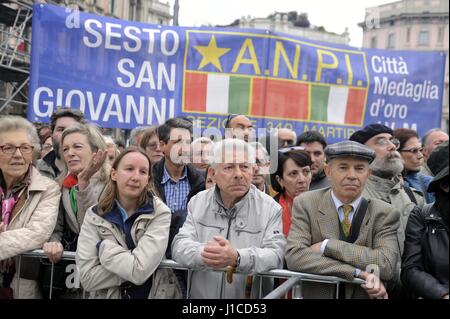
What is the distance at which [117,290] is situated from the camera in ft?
9.71

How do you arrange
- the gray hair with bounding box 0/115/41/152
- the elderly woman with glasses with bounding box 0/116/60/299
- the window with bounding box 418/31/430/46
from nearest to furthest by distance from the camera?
the elderly woman with glasses with bounding box 0/116/60/299 < the gray hair with bounding box 0/115/41/152 < the window with bounding box 418/31/430/46

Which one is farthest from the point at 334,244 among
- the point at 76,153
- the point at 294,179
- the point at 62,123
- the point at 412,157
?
the point at 62,123

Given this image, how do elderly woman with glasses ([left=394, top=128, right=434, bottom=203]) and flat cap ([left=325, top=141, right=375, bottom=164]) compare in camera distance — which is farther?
elderly woman with glasses ([left=394, top=128, right=434, bottom=203])

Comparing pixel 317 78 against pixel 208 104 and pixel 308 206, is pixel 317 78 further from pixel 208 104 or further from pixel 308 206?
pixel 308 206

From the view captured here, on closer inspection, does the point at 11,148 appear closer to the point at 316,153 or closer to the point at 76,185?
the point at 76,185

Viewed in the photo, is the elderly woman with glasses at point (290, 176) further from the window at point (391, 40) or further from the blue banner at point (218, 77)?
the window at point (391, 40)

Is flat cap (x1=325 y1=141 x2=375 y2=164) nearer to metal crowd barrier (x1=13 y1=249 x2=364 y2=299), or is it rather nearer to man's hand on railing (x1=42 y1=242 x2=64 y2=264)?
metal crowd barrier (x1=13 y1=249 x2=364 y2=299)

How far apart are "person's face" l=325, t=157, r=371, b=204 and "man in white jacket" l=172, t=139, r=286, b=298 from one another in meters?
0.38

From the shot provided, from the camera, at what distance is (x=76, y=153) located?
360 cm

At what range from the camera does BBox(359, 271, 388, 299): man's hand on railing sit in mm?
2637

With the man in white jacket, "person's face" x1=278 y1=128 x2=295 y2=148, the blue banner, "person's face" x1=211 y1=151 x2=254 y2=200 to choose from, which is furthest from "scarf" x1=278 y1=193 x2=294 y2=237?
the blue banner

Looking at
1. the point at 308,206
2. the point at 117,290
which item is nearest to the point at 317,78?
the point at 308,206

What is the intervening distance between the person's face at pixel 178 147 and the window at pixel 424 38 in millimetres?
40702
